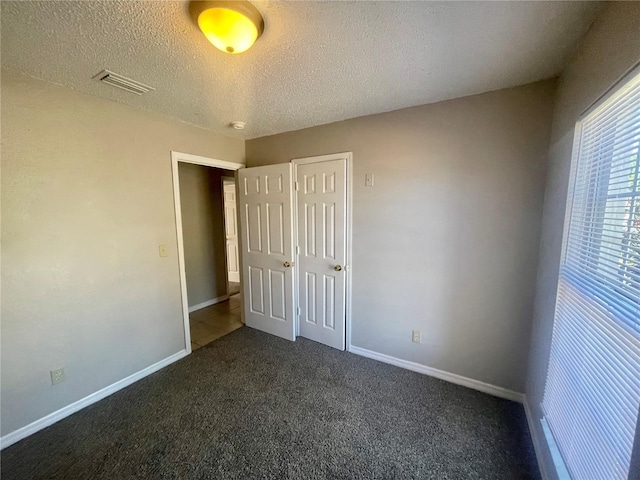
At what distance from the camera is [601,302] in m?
1.00

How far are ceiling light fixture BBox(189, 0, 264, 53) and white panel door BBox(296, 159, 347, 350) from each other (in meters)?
1.44

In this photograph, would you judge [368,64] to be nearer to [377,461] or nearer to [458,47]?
[458,47]

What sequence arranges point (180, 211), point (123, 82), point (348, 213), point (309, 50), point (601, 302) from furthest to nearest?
point (180, 211) < point (348, 213) < point (123, 82) < point (309, 50) < point (601, 302)

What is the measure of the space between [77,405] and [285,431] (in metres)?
1.62

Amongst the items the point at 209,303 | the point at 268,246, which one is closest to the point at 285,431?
the point at 268,246

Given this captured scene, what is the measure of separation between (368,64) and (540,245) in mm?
1668

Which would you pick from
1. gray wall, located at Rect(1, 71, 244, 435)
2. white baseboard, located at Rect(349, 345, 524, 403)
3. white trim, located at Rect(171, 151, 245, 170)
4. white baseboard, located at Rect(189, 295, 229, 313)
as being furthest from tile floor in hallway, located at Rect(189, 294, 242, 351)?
white trim, located at Rect(171, 151, 245, 170)

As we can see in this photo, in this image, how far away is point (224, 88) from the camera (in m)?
1.80

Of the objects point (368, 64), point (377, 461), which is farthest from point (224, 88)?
point (377, 461)

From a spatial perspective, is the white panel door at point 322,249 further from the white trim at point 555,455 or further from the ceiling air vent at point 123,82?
the white trim at point 555,455

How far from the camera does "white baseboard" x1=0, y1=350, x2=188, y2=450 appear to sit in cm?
166

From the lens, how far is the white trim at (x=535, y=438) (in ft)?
4.59

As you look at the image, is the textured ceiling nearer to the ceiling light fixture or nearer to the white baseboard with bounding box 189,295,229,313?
the ceiling light fixture

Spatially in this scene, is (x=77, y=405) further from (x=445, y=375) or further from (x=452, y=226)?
(x=452, y=226)
